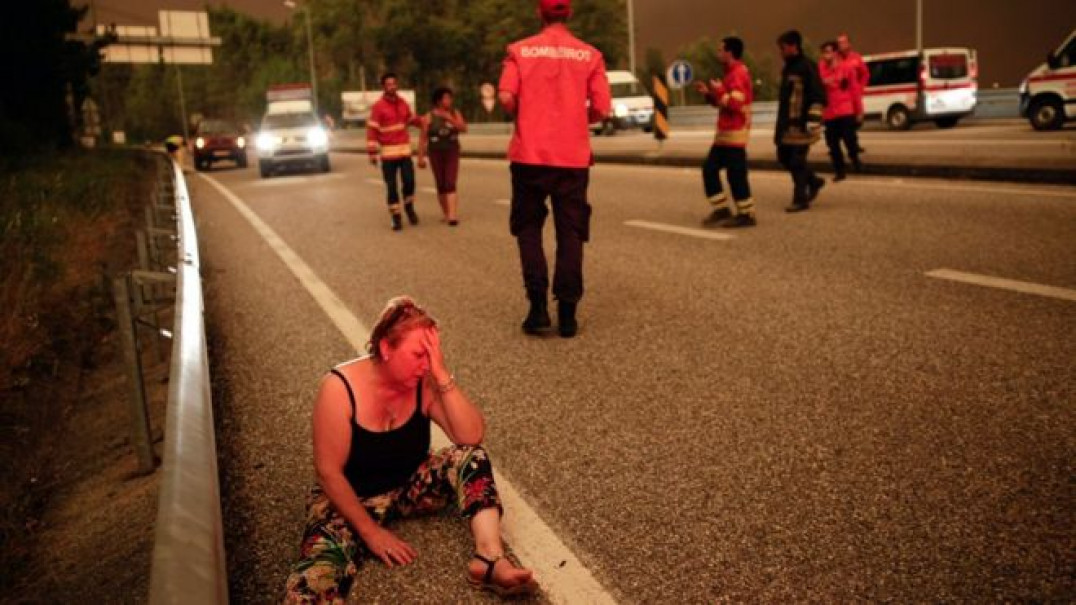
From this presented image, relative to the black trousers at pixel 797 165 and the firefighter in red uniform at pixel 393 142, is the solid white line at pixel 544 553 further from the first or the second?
the firefighter in red uniform at pixel 393 142

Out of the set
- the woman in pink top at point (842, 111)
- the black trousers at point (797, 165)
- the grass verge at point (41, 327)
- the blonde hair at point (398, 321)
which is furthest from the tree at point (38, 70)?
the blonde hair at point (398, 321)

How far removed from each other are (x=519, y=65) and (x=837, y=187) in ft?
28.0

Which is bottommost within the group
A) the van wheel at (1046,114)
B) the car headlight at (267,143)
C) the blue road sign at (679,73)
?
the van wheel at (1046,114)

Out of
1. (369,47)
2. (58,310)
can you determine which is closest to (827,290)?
(58,310)

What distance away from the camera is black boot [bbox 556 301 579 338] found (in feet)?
18.9

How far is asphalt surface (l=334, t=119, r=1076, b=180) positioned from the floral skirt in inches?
438

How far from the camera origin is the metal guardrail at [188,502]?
5.76ft

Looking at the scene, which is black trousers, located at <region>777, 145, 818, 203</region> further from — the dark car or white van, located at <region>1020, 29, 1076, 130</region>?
the dark car

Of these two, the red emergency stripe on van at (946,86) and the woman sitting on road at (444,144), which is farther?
the red emergency stripe on van at (946,86)

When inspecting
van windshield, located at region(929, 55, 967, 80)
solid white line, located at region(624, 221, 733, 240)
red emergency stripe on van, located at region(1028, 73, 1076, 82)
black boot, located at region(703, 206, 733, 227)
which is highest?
van windshield, located at region(929, 55, 967, 80)

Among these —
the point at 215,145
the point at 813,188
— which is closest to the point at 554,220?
the point at 813,188

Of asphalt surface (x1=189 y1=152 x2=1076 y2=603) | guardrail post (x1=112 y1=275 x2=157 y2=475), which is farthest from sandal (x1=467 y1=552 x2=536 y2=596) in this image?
guardrail post (x1=112 y1=275 x2=157 y2=475)

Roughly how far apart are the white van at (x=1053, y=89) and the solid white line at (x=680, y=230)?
14.9 meters

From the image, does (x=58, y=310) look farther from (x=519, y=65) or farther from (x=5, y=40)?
(x=5, y=40)
